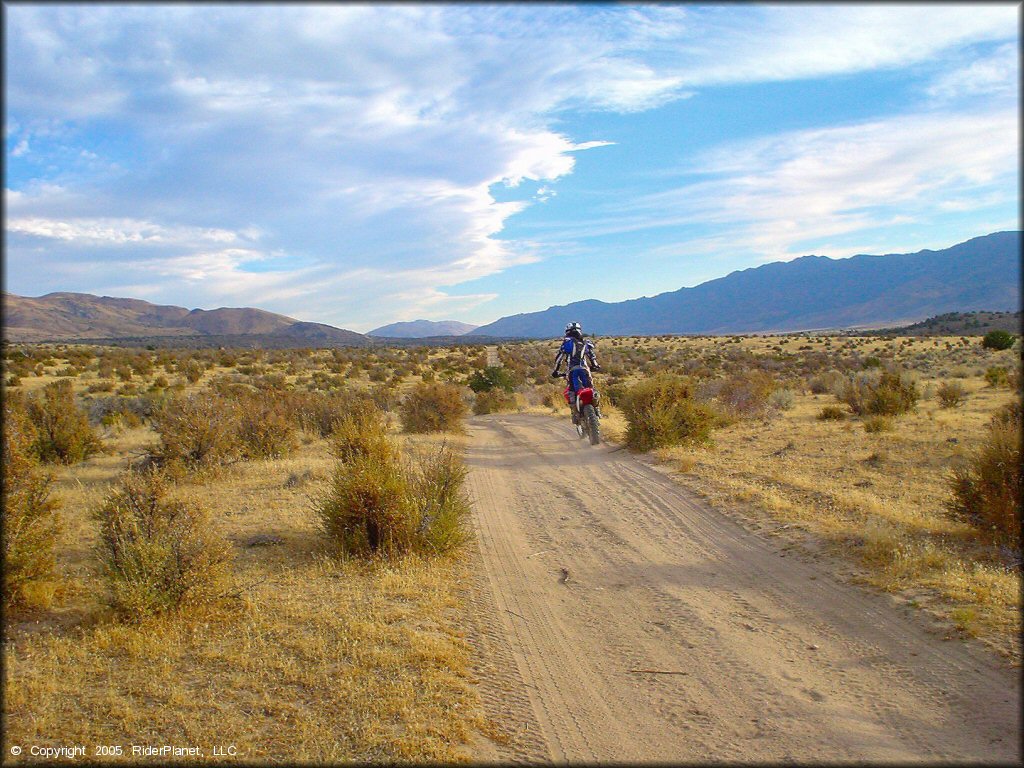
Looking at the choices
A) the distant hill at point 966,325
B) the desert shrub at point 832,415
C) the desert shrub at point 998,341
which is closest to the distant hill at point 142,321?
the distant hill at point 966,325

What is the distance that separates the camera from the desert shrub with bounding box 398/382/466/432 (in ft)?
65.5

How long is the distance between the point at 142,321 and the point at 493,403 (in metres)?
168

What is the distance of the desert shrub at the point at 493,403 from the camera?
28.0m

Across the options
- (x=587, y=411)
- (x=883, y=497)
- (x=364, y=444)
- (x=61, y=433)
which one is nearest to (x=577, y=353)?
(x=587, y=411)

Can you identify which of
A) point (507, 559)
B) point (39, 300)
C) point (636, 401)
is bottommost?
point (507, 559)

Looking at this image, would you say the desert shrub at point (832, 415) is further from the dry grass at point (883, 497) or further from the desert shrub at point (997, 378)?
the desert shrub at point (997, 378)

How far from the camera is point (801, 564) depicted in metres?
7.30

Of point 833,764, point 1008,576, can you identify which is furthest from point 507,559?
point 1008,576

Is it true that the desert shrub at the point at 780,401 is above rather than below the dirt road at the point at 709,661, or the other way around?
above

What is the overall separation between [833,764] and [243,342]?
10398cm

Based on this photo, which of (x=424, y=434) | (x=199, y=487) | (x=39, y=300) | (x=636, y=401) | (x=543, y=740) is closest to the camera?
(x=543, y=740)

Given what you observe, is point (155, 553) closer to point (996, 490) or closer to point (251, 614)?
point (251, 614)

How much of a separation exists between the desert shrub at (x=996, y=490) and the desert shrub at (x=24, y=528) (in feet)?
34.9

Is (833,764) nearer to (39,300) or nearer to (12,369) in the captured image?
(12,369)
